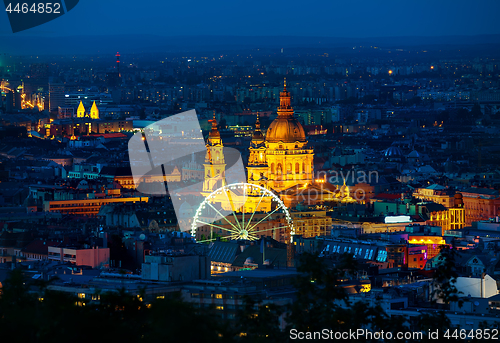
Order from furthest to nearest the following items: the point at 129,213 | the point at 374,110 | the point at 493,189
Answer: the point at 374,110, the point at 493,189, the point at 129,213

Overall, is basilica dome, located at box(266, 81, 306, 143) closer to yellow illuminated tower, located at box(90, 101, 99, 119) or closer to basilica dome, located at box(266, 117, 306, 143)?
basilica dome, located at box(266, 117, 306, 143)

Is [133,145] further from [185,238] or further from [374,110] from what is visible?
[185,238]

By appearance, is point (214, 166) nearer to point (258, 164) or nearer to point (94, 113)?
point (258, 164)

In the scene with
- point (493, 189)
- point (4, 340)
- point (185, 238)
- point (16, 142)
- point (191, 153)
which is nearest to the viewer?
point (4, 340)

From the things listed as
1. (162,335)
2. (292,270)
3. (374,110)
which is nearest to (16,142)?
(374,110)

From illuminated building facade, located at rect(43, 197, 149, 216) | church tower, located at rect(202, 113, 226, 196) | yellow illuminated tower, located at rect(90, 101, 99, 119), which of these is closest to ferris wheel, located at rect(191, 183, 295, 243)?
church tower, located at rect(202, 113, 226, 196)

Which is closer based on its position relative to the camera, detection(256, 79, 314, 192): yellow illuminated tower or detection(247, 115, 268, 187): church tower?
detection(247, 115, 268, 187): church tower
